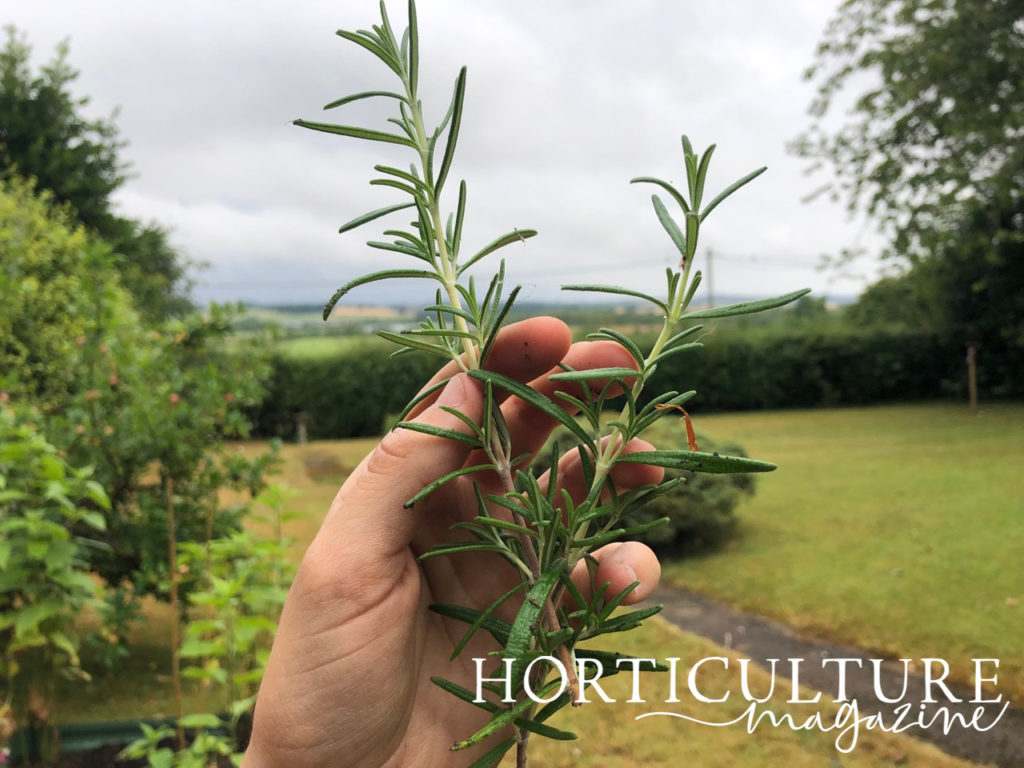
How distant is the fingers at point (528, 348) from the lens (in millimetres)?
1027

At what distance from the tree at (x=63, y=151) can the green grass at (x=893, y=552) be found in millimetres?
15471

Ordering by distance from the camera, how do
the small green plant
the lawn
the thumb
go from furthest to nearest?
the lawn
the thumb
the small green plant

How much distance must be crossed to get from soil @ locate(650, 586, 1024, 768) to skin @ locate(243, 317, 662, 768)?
3.56 m

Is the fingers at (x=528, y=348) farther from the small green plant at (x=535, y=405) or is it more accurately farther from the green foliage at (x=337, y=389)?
the green foliage at (x=337, y=389)

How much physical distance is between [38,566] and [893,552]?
6321 mm

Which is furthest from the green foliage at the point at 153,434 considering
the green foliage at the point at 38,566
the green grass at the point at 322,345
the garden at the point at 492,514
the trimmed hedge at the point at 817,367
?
the trimmed hedge at the point at 817,367

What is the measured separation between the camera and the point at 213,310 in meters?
4.54

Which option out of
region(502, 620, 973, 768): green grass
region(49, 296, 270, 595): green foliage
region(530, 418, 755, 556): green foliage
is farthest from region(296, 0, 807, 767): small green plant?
region(530, 418, 755, 556): green foliage

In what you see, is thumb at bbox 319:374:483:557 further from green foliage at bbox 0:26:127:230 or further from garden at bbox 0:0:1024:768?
green foliage at bbox 0:26:127:230

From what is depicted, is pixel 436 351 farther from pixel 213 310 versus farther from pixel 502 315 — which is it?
pixel 213 310

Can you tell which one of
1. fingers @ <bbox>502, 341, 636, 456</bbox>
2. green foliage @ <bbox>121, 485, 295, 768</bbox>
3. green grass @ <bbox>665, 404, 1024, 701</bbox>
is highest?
fingers @ <bbox>502, 341, 636, 456</bbox>

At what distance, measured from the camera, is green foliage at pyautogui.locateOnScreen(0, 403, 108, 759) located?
2578 mm

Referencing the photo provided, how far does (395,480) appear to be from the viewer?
1050 millimetres

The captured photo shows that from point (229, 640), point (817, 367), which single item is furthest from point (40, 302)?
point (817, 367)
